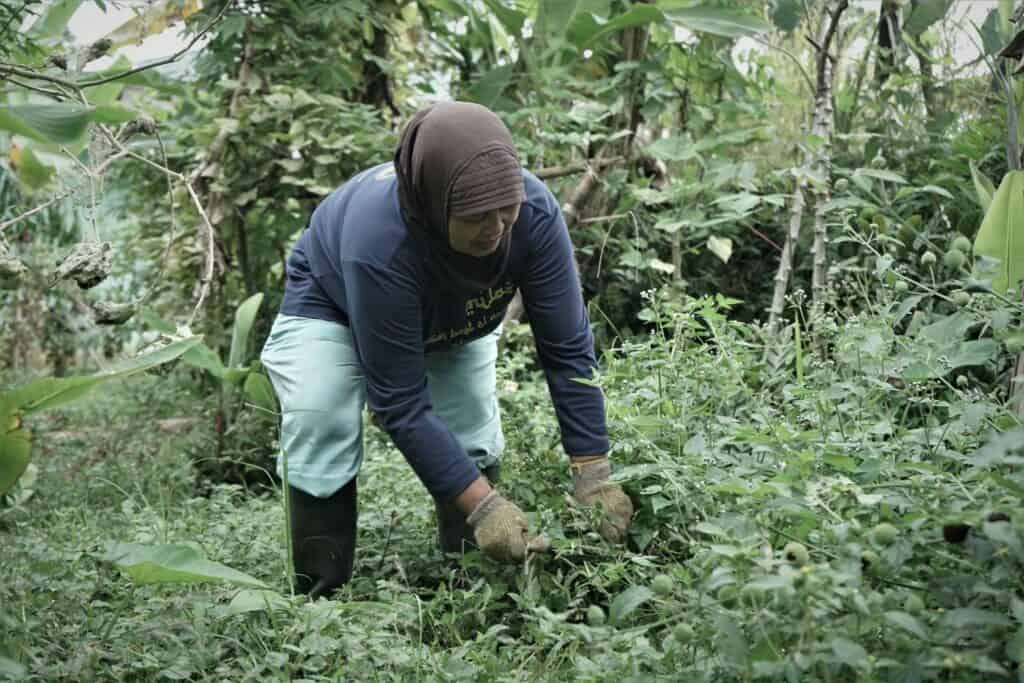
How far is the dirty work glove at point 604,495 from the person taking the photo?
7.97 feet

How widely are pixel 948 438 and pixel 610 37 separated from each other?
9.90 feet

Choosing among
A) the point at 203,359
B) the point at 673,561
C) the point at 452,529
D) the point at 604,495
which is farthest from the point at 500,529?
the point at 203,359

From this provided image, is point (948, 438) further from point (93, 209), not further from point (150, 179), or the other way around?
point (150, 179)

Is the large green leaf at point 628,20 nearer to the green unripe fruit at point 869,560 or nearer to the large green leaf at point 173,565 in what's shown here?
the large green leaf at point 173,565

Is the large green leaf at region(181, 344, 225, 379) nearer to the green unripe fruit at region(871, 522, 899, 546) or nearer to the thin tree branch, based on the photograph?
the thin tree branch

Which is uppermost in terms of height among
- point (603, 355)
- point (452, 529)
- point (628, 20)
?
point (628, 20)

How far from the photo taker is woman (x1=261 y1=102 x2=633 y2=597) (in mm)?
2371

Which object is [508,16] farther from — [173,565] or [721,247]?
[173,565]

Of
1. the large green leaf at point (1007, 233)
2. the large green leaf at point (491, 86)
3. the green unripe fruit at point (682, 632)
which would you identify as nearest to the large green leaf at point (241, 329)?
the large green leaf at point (491, 86)

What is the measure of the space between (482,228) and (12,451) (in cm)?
104

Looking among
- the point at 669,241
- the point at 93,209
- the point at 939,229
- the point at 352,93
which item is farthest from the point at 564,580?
the point at 352,93

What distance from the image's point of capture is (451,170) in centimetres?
231

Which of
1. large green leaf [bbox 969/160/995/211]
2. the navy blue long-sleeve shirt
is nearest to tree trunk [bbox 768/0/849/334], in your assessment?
large green leaf [bbox 969/160/995/211]

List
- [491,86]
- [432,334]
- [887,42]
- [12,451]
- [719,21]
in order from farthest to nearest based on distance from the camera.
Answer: [887,42] → [491,86] → [719,21] → [432,334] → [12,451]
